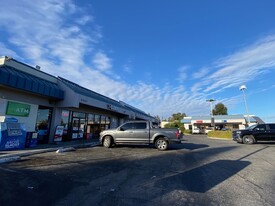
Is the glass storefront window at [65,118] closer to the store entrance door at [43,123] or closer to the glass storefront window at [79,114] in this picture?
the glass storefront window at [79,114]

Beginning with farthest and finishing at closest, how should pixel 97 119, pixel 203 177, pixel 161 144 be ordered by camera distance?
pixel 97 119 < pixel 161 144 < pixel 203 177

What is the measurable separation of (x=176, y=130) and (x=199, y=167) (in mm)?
5607

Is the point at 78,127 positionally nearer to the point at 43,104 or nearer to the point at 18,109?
the point at 43,104

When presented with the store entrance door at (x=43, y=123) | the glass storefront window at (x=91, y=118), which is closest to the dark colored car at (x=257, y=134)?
the glass storefront window at (x=91, y=118)

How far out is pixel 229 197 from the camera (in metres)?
5.10

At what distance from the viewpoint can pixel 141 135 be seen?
1453 cm

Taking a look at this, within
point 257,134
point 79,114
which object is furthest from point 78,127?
point 257,134

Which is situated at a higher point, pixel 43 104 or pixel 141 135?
pixel 43 104

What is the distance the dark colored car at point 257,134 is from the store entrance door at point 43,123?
1881 centimetres

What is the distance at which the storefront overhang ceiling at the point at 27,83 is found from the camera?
1170cm

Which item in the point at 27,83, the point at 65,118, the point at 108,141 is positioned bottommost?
the point at 108,141

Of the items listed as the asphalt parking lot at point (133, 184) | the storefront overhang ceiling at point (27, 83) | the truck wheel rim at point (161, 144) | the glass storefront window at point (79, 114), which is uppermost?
the storefront overhang ceiling at point (27, 83)

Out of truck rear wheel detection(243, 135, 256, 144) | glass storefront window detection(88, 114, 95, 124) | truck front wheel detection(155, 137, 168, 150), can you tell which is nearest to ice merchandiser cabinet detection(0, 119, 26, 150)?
truck front wheel detection(155, 137, 168, 150)

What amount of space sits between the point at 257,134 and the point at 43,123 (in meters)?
20.3
